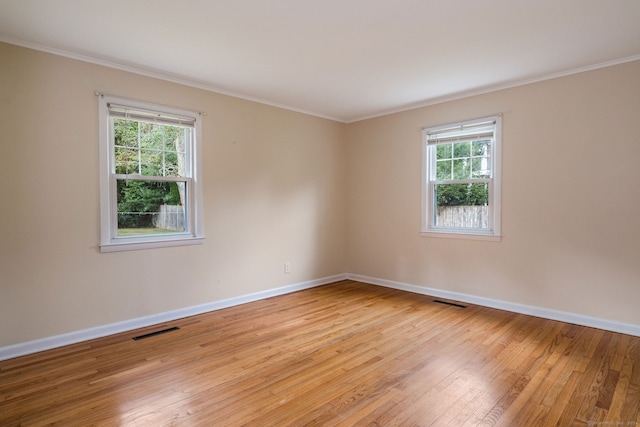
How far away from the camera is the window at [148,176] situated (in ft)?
11.2

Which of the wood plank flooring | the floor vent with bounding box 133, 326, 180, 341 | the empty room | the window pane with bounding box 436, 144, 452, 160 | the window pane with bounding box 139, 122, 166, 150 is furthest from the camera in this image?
the window pane with bounding box 436, 144, 452, 160

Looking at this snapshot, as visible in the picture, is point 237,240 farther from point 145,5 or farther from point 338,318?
point 145,5

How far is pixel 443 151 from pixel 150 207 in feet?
12.1

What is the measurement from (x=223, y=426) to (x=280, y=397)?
0.41 metres

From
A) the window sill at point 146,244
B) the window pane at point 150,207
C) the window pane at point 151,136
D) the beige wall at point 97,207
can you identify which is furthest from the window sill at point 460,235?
the window pane at point 151,136

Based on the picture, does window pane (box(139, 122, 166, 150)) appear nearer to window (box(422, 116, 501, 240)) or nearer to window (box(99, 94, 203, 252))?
window (box(99, 94, 203, 252))

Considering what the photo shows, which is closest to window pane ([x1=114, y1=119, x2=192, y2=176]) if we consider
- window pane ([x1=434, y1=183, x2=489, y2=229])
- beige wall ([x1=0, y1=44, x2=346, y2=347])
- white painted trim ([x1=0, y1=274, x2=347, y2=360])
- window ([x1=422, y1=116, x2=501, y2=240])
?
beige wall ([x1=0, y1=44, x2=346, y2=347])

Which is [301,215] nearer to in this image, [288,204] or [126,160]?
[288,204]

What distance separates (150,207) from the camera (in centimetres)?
375

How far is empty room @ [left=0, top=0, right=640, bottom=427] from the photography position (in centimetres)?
241

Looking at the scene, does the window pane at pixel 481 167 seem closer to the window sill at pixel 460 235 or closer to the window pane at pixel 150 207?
the window sill at pixel 460 235

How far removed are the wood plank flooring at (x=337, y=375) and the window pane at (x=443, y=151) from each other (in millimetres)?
2111

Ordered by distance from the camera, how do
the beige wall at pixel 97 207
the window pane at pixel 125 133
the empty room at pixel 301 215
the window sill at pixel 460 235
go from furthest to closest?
the window sill at pixel 460 235 < the window pane at pixel 125 133 < the beige wall at pixel 97 207 < the empty room at pixel 301 215

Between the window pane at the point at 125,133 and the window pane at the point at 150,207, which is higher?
the window pane at the point at 125,133
